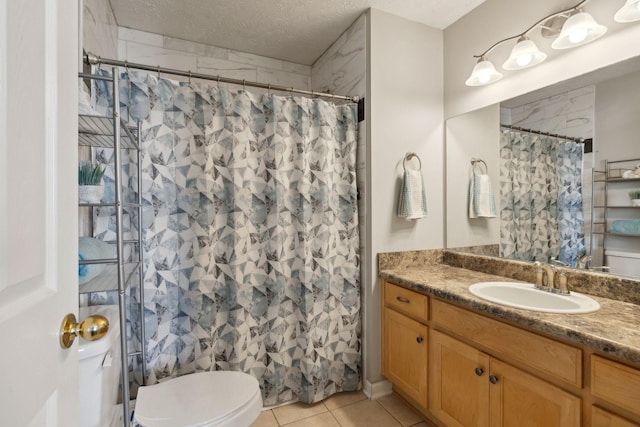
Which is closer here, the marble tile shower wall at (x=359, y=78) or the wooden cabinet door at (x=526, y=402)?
the wooden cabinet door at (x=526, y=402)

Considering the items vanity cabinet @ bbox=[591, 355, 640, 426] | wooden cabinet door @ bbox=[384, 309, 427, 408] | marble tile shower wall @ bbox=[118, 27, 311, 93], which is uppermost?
marble tile shower wall @ bbox=[118, 27, 311, 93]

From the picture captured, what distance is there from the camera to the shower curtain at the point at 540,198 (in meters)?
1.54

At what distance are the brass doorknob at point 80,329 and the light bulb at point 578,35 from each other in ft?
6.73

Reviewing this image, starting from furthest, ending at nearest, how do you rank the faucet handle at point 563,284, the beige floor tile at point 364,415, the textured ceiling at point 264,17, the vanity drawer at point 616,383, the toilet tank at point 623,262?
the textured ceiling at point 264,17, the beige floor tile at point 364,415, the faucet handle at point 563,284, the toilet tank at point 623,262, the vanity drawer at point 616,383

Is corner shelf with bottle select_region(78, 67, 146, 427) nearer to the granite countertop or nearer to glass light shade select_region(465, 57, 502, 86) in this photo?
the granite countertop

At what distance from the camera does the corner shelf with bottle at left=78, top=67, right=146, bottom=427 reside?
1.03 meters

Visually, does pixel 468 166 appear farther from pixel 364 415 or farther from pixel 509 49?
pixel 364 415

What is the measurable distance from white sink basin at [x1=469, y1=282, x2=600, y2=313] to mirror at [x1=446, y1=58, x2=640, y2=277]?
10.2 inches

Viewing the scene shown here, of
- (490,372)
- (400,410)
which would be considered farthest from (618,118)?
(400,410)

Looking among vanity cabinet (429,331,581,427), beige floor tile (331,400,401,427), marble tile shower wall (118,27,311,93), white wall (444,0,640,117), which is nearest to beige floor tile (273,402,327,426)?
beige floor tile (331,400,401,427)

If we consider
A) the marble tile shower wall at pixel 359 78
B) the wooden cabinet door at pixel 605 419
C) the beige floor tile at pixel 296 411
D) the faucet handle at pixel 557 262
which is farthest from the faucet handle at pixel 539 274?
the beige floor tile at pixel 296 411

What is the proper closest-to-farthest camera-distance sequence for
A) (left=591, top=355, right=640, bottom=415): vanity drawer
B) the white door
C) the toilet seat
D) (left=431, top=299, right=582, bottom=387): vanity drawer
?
the white door
(left=591, top=355, right=640, bottom=415): vanity drawer
(left=431, top=299, right=582, bottom=387): vanity drawer
the toilet seat

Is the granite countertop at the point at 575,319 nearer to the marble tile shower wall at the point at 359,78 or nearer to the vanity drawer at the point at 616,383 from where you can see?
the vanity drawer at the point at 616,383

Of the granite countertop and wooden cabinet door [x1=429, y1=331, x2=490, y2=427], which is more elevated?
the granite countertop
